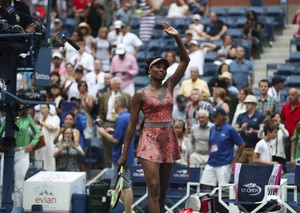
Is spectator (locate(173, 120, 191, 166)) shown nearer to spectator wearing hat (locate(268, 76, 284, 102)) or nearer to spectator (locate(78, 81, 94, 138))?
spectator wearing hat (locate(268, 76, 284, 102))

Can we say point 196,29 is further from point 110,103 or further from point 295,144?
point 295,144

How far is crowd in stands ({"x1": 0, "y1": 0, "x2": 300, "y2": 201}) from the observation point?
18.5 m

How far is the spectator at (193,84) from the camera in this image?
20.7 meters

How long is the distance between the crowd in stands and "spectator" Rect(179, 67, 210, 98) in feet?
0.08

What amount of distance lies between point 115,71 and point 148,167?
9.80 m

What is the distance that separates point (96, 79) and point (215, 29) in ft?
11.4

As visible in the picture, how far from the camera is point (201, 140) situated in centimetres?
1828

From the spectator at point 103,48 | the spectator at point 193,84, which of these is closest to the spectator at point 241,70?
the spectator at point 193,84

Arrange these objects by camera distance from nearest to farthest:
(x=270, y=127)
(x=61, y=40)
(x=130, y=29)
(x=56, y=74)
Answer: (x=61, y=40)
(x=270, y=127)
(x=56, y=74)
(x=130, y=29)

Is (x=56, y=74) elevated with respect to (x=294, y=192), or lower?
elevated

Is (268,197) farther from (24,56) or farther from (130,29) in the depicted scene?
(130,29)

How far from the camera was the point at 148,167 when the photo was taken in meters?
12.8

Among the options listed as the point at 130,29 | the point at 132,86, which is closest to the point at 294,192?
the point at 132,86

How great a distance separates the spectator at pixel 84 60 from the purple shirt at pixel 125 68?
1.10 m
